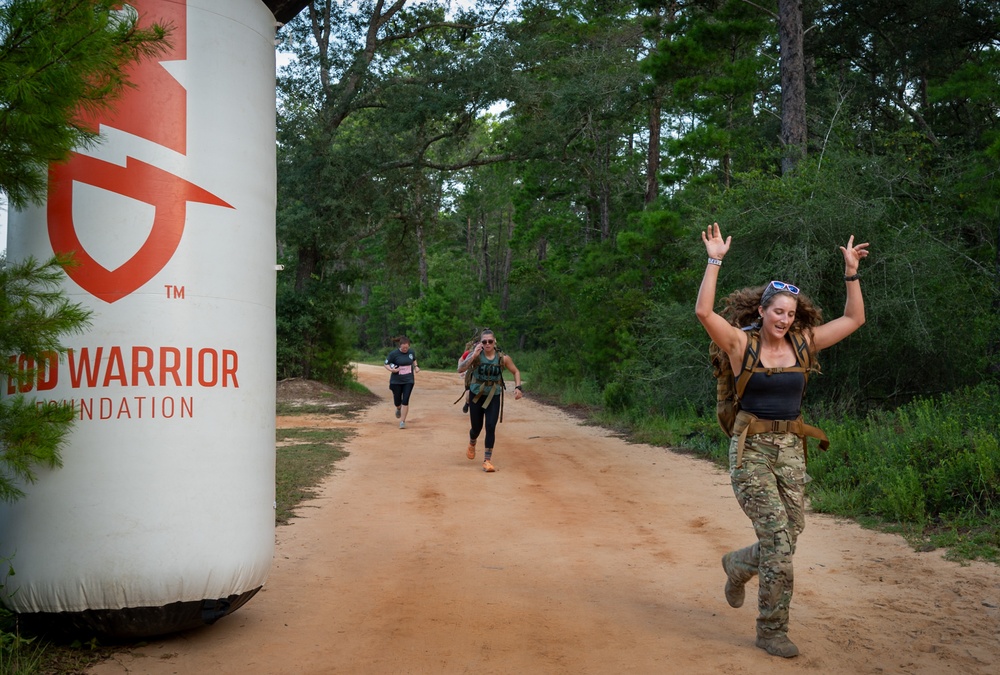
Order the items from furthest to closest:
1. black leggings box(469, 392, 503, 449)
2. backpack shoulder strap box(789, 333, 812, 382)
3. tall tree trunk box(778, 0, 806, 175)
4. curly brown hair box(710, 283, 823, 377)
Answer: tall tree trunk box(778, 0, 806, 175)
black leggings box(469, 392, 503, 449)
curly brown hair box(710, 283, 823, 377)
backpack shoulder strap box(789, 333, 812, 382)

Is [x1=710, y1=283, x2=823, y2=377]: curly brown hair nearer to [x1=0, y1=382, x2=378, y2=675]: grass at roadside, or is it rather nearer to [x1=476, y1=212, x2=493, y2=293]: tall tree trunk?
[x1=0, y1=382, x2=378, y2=675]: grass at roadside

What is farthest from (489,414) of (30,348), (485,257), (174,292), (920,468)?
(485,257)

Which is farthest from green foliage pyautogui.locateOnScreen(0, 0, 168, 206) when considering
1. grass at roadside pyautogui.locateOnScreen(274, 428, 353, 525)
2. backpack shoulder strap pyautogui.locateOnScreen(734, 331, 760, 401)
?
grass at roadside pyautogui.locateOnScreen(274, 428, 353, 525)

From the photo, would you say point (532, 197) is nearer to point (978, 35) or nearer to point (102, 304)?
point (978, 35)

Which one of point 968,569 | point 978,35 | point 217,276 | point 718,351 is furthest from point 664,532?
point 978,35

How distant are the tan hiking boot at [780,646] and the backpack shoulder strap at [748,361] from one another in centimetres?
141

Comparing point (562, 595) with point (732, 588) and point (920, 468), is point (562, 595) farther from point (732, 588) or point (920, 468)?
point (920, 468)

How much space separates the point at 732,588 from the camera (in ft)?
18.7

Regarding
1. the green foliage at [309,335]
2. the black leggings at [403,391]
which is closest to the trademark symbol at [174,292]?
the black leggings at [403,391]

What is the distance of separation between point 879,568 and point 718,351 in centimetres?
280

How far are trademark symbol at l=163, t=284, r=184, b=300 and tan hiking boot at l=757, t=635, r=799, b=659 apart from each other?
150 inches

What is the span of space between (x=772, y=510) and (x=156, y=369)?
3.53 meters

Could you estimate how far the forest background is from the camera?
42.3 ft

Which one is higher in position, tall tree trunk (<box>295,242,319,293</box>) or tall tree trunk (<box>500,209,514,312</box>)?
tall tree trunk (<box>500,209,514,312</box>)
